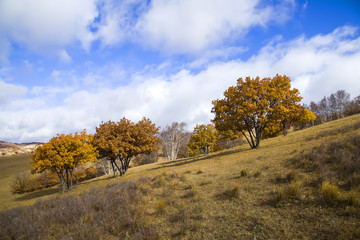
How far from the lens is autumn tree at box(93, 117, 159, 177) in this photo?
2188cm

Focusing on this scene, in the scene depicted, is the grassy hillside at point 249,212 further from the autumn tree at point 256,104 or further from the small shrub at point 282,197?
the autumn tree at point 256,104

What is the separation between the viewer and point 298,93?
20.0 metres

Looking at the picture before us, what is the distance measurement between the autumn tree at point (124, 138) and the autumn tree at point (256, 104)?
10.8 metres

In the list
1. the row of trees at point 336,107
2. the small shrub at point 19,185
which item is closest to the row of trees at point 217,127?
the small shrub at point 19,185

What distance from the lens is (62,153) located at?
773 inches

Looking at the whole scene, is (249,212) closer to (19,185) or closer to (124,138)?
(124,138)

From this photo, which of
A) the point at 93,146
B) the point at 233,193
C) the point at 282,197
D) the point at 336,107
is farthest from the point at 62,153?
the point at 336,107

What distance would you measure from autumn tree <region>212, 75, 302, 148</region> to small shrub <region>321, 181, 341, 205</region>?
12.7m

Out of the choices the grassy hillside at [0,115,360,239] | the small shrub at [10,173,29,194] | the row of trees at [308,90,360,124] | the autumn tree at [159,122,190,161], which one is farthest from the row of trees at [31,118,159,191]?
the row of trees at [308,90,360,124]

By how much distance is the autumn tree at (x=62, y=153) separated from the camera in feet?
63.5

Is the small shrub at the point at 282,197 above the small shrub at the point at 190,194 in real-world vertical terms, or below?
above

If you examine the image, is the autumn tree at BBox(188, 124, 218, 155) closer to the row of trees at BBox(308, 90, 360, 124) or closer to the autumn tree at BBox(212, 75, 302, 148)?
the autumn tree at BBox(212, 75, 302, 148)

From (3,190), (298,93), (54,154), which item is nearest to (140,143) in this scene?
(54,154)

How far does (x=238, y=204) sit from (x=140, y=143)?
757 inches
